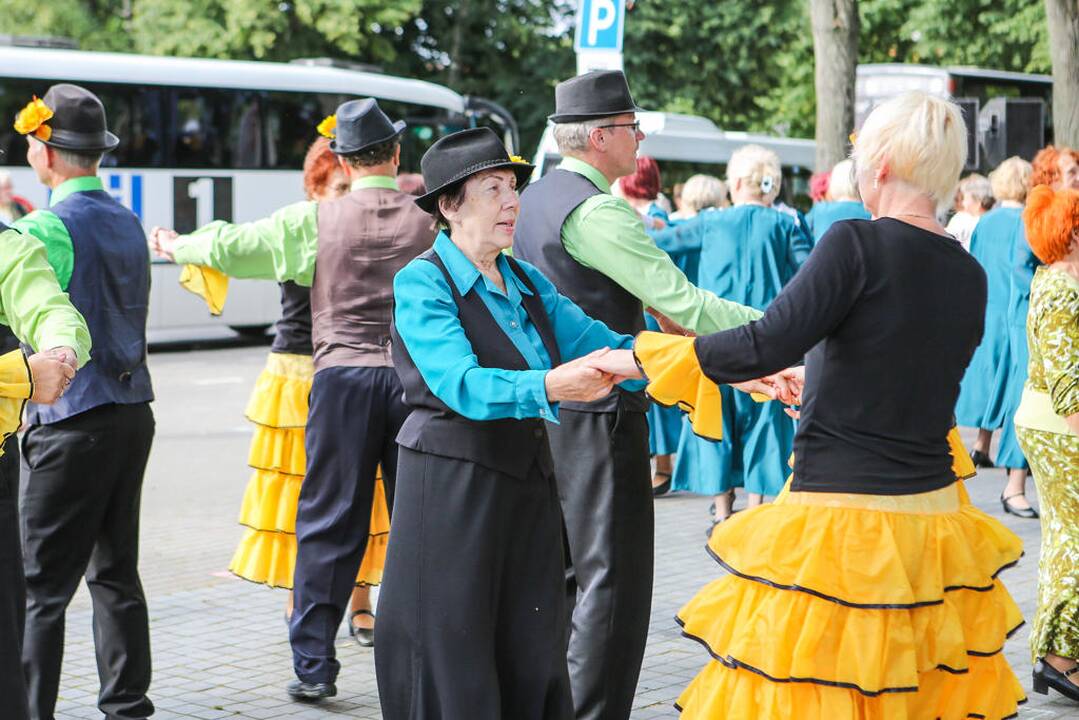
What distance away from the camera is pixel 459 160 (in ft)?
12.8

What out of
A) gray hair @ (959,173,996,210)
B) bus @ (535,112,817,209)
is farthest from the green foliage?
gray hair @ (959,173,996,210)

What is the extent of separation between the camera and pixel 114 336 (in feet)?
16.6

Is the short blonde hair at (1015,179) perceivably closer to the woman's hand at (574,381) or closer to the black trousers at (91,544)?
the black trousers at (91,544)

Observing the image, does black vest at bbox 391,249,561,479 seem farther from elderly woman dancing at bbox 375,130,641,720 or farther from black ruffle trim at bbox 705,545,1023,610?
black ruffle trim at bbox 705,545,1023,610

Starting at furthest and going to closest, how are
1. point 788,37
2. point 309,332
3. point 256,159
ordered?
point 788,37 → point 256,159 → point 309,332

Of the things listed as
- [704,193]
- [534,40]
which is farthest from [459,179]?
[534,40]

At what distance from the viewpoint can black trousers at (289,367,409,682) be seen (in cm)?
579

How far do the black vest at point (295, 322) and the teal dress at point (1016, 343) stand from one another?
4.45 metres

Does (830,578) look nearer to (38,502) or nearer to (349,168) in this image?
(38,502)

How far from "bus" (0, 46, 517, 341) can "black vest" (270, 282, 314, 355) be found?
499 inches

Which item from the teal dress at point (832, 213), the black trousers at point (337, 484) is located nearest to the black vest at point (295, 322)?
the black trousers at point (337, 484)

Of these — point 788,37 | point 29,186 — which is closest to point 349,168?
point 29,186

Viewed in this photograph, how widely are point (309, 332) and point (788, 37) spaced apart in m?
28.5

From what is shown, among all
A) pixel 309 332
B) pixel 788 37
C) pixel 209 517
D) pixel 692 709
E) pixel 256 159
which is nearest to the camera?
pixel 692 709
